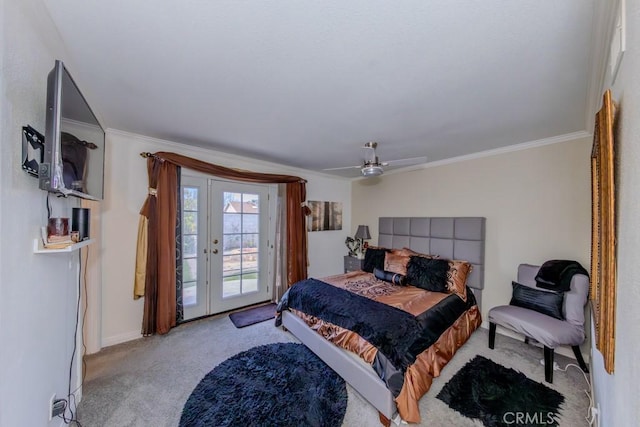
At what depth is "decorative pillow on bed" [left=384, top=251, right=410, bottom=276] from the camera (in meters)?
3.37

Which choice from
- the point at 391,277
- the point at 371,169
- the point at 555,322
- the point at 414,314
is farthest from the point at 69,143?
the point at 555,322

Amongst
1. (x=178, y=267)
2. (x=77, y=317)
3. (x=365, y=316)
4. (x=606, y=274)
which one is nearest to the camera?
(x=606, y=274)

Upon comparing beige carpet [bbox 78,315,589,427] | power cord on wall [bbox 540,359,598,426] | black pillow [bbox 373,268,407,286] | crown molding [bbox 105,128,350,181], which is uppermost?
crown molding [bbox 105,128,350,181]

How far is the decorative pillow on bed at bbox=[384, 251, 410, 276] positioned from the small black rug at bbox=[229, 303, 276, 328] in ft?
6.03

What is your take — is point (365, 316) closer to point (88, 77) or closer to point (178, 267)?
point (178, 267)

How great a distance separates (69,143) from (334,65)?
5.12 ft

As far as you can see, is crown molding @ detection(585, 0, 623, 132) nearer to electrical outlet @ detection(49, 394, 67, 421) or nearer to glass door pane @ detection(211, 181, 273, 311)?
electrical outlet @ detection(49, 394, 67, 421)

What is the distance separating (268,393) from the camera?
6.49ft

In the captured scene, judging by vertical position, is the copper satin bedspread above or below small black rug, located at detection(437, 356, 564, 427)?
above

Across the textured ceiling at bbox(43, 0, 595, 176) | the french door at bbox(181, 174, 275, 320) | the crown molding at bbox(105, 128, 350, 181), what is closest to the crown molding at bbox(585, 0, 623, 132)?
the textured ceiling at bbox(43, 0, 595, 176)

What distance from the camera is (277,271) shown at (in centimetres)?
404

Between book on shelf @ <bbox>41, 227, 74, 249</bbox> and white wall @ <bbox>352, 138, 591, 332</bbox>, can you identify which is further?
white wall @ <bbox>352, 138, 591, 332</bbox>

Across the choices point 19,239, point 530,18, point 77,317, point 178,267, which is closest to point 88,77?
point 19,239

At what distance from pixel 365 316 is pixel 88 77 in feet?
9.37
